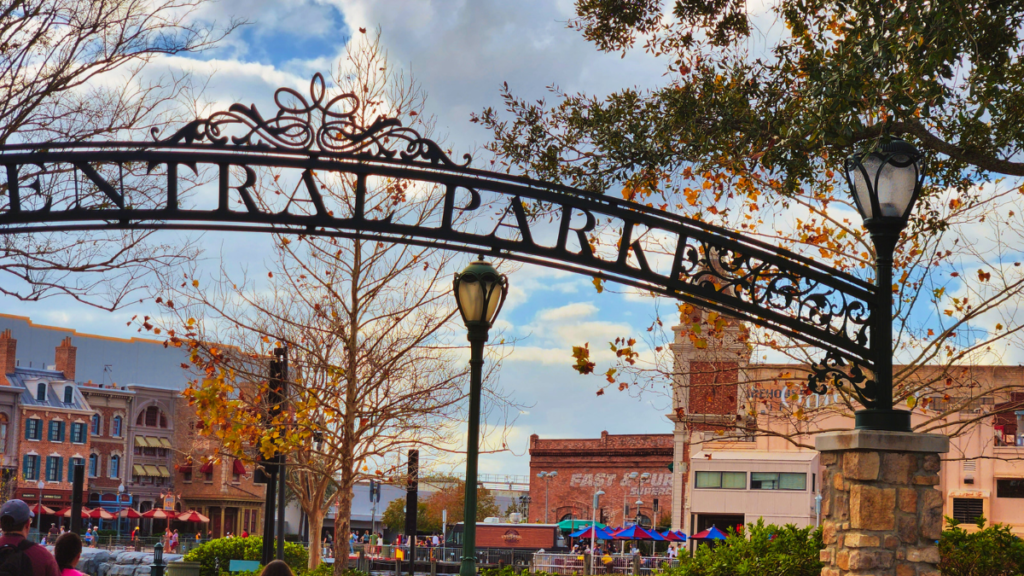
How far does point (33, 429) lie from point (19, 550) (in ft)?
186

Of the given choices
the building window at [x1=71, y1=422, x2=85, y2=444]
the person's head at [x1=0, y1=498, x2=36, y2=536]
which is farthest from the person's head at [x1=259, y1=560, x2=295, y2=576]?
the building window at [x1=71, y1=422, x2=85, y2=444]

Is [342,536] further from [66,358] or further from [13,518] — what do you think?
[66,358]

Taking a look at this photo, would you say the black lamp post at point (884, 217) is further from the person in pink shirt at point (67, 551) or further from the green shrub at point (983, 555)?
the person in pink shirt at point (67, 551)

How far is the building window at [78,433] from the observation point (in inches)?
2299

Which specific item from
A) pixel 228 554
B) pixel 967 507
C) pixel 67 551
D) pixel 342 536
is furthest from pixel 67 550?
pixel 967 507

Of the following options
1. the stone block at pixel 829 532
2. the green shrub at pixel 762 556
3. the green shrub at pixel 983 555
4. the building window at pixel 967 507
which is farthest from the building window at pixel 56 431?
the stone block at pixel 829 532

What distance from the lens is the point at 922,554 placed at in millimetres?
6742

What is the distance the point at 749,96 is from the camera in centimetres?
1153

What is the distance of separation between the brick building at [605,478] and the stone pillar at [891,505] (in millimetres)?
51690

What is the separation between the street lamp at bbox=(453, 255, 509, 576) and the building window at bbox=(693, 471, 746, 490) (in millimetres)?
34371

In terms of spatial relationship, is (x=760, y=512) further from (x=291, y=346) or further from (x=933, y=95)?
(x=933, y=95)

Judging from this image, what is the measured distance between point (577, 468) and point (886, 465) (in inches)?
2310

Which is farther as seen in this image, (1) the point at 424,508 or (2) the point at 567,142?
(1) the point at 424,508

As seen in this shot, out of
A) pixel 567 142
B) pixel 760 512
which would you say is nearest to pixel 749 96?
pixel 567 142
